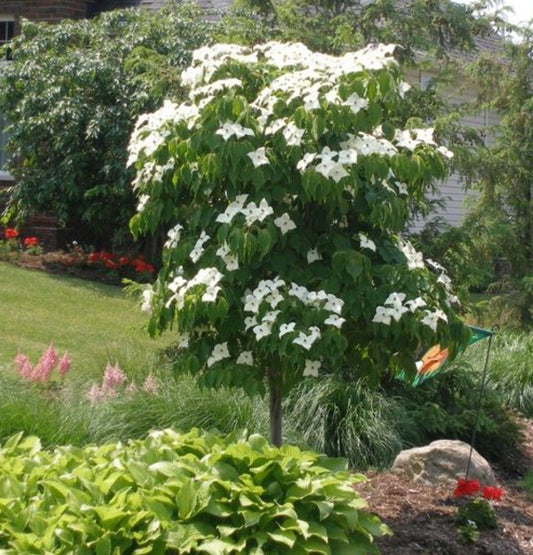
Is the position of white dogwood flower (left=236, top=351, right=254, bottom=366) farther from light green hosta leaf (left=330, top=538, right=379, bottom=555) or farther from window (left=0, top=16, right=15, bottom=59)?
window (left=0, top=16, right=15, bottom=59)

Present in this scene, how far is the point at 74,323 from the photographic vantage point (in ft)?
37.7

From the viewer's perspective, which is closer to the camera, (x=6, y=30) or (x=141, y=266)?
(x=141, y=266)

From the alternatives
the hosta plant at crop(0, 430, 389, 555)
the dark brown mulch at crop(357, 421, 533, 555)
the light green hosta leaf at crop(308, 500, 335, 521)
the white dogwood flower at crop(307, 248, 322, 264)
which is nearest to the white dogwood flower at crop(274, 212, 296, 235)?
the white dogwood flower at crop(307, 248, 322, 264)

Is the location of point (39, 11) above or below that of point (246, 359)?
above

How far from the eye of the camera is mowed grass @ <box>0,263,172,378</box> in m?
8.64

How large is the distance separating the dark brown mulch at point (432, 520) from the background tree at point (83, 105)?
317 inches

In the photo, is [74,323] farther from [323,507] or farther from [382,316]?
[323,507]

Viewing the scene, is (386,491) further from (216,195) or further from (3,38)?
(3,38)

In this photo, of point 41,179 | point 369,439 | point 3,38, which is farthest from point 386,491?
point 3,38

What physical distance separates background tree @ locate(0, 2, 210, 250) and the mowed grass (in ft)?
4.43

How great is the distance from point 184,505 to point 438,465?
10.3 feet

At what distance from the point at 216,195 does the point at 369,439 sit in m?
2.49

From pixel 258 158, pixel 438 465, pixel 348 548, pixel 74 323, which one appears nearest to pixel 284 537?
pixel 348 548

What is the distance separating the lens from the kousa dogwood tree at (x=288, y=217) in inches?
200
